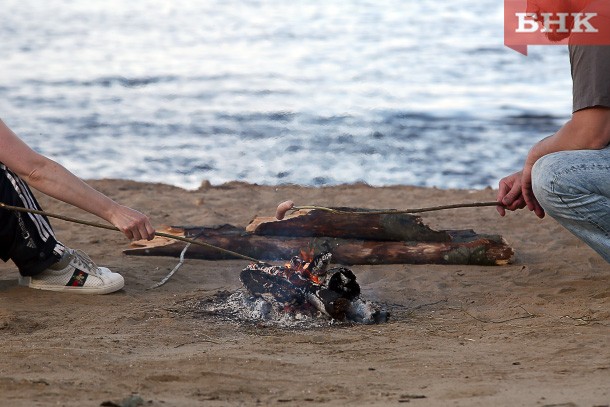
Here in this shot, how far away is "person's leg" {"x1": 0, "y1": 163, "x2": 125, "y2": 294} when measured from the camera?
5.13 meters

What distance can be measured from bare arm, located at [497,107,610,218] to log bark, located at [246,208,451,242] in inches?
34.7

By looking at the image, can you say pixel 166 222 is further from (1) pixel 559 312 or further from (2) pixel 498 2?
(2) pixel 498 2

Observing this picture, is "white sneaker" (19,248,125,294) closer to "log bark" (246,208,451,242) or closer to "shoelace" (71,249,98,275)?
"shoelace" (71,249,98,275)

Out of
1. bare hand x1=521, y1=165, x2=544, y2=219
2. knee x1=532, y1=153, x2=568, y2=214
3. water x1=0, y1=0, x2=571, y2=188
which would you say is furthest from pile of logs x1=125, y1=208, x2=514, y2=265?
water x1=0, y1=0, x2=571, y2=188

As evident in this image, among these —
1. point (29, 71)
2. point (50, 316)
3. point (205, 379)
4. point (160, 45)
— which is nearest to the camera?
point (205, 379)

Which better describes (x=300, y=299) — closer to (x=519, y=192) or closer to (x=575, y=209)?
(x=519, y=192)

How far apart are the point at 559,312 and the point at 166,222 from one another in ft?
10.5

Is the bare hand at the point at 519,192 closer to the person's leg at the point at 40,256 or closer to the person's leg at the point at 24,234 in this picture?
the person's leg at the point at 40,256

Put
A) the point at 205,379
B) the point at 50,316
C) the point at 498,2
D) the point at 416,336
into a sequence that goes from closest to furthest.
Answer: the point at 205,379 → the point at 416,336 → the point at 50,316 → the point at 498,2

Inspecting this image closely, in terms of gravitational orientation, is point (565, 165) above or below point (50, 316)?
above

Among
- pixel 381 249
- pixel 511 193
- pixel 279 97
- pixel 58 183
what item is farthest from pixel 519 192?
pixel 279 97

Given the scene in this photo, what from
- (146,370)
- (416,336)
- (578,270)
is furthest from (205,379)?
(578,270)

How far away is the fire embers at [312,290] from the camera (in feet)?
15.9

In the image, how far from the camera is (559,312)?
4863 millimetres
